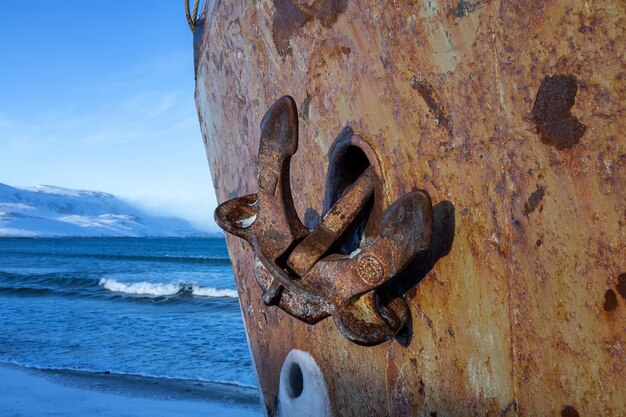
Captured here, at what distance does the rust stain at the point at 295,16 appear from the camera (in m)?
1.34

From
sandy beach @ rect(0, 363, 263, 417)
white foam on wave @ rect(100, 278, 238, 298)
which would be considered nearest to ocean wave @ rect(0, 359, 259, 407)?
sandy beach @ rect(0, 363, 263, 417)

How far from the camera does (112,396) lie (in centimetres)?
611

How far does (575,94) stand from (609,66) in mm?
56

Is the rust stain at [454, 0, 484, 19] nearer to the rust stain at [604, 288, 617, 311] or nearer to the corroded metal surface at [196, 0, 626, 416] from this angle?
the corroded metal surface at [196, 0, 626, 416]

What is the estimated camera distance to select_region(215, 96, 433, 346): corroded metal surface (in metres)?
1.04

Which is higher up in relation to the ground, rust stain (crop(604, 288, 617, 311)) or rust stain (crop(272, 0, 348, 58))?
rust stain (crop(272, 0, 348, 58))

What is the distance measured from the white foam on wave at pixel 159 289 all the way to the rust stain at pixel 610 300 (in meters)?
15.7

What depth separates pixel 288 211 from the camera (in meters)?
1.23

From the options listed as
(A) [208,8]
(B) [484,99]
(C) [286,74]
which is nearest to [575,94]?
(B) [484,99]

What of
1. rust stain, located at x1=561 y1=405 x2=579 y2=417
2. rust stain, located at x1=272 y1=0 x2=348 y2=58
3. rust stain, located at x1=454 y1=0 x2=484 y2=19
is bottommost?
rust stain, located at x1=561 y1=405 x2=579 y2=417

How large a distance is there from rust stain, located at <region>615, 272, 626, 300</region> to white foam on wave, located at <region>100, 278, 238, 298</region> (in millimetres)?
15738

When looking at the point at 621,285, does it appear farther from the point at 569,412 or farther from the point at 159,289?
the point at 159,289

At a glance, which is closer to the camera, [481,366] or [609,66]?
[609,66]

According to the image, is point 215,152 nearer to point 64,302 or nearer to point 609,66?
point 609,66
